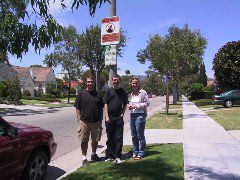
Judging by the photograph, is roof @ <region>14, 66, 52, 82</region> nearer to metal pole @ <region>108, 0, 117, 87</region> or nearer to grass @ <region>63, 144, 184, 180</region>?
metal pole @ <region>108, 0, 117, 87</region>

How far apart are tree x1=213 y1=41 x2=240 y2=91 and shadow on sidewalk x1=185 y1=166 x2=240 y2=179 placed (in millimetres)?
26644

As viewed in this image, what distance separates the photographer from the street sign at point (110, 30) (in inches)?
340

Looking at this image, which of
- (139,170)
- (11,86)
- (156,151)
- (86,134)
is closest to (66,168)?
(86,134)

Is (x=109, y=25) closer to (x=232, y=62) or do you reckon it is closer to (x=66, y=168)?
(x=66, y=168)

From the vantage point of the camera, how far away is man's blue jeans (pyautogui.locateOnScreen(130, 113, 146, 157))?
827cm

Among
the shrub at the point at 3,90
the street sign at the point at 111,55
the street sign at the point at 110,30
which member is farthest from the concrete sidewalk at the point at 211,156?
the shrub at the point at 3,90

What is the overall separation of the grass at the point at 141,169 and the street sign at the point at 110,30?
8.95 feet

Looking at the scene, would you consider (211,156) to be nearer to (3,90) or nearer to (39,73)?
(3,90)

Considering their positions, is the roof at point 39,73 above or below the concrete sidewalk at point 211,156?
above

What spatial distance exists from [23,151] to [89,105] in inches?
84.2

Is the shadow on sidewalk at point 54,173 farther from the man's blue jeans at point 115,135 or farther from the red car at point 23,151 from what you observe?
the man's blue jeans at point 115,135

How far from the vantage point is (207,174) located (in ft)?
22.6

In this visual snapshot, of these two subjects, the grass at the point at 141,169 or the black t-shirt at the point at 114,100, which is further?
the black t-shirt at the point at 114,100

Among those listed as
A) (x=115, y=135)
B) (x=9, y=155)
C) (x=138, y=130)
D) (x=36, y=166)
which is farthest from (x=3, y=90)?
(x=9, y=155)
